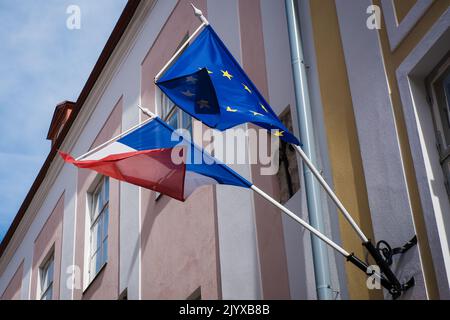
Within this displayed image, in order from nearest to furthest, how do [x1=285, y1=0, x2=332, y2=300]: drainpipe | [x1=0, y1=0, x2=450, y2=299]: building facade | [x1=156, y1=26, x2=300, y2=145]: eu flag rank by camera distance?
1. [x1=0, y1=0, x2=450, y2=299]: building facade
2. [x1=156, y1=26, x2=300, y2=145]: eu flag
3. [x1=285, y1=0, x2=332, y2=300]: drainpipe

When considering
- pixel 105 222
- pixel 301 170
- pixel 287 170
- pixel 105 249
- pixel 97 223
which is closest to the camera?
pixel 301 170

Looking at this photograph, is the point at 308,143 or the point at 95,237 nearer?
the point at 308,143

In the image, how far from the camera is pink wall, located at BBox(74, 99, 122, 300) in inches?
506

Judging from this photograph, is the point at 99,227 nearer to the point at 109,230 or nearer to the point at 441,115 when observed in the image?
the point at 109,230

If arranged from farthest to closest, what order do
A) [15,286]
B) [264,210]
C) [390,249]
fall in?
[15,286] → [264,210] → [390,249]

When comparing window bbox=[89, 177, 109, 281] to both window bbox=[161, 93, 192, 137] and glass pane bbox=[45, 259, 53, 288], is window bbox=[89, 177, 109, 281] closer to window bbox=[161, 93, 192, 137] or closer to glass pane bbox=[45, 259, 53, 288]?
window bbox=[161, 93, 192, 137]

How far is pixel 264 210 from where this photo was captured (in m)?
8.75

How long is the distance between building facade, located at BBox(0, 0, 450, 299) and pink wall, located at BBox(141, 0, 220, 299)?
0.03 metres

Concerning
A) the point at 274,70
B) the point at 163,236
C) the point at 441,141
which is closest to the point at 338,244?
the point at 441,141

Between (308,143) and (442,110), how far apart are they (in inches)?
53.1

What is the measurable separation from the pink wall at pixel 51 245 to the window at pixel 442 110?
10.4 meters

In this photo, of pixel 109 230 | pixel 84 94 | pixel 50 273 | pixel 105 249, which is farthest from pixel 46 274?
pixel 109 230

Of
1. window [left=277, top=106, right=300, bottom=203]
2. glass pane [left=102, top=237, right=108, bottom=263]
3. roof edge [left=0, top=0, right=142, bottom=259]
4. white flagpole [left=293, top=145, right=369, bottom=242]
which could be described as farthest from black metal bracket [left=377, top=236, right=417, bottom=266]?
roof edge [left=0, top=0, right=142, bottom=259]

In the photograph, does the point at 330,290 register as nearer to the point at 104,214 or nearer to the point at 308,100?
the point at 308,100
